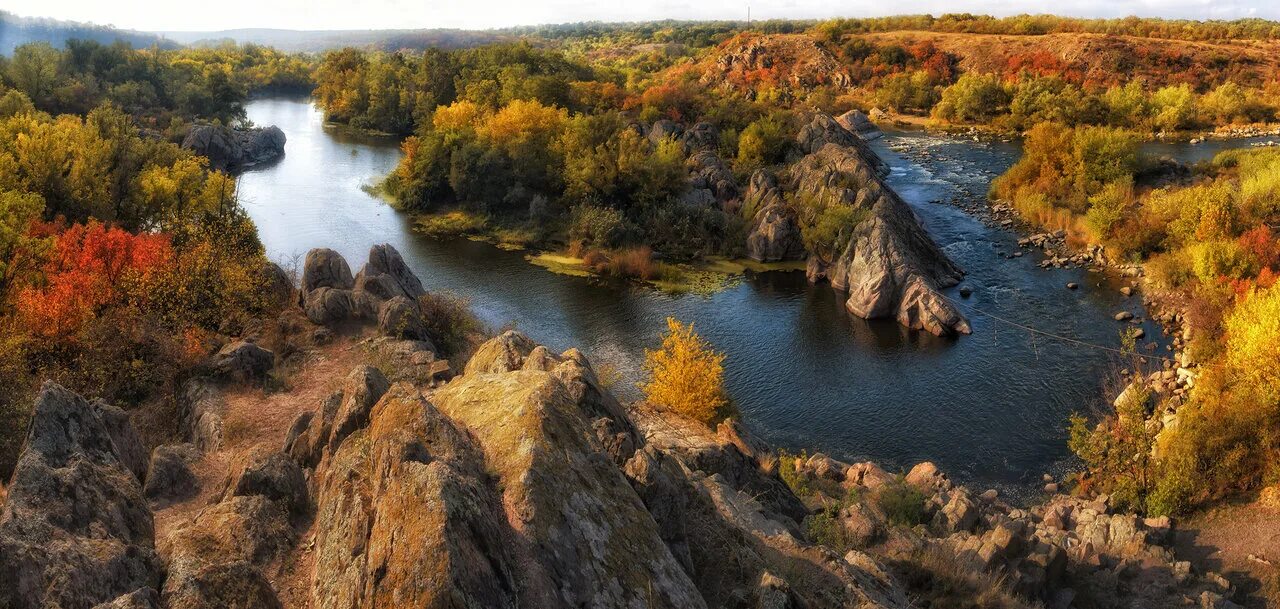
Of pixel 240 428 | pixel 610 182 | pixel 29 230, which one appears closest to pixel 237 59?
pixel 610 182

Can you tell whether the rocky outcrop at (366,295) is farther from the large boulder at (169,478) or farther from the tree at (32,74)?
the tree at (32,74)

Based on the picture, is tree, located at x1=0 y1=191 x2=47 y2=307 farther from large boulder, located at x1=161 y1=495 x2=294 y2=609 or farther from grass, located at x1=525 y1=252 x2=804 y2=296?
grass, located at x1=525 y1=252 x2=804 y2=296

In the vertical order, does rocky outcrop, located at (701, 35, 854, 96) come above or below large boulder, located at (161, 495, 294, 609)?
above

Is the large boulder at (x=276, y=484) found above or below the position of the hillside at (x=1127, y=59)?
below

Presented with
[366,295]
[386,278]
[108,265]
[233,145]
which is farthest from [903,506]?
[233,145]

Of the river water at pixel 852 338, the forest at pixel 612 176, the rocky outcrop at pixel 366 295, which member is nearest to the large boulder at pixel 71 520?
the forest at pixel 612 176

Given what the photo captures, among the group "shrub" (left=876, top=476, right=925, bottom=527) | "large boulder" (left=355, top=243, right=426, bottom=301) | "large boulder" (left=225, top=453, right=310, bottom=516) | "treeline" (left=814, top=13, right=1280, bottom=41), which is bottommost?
"shrub" (left=876, top=476, right=925, bottom=527)

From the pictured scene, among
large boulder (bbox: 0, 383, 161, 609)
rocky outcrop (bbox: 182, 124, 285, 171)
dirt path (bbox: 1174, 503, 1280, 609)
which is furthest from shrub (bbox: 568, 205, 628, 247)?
rocky outcrop (bbox: 182, 124, 285, 171)
